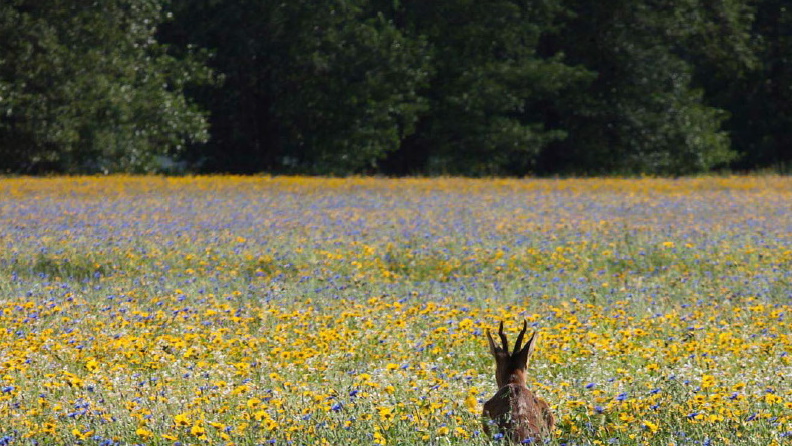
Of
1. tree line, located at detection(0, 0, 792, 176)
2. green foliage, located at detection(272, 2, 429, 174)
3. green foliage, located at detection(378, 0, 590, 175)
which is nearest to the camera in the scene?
tree line, located at detection(0, 0, 792, 176)

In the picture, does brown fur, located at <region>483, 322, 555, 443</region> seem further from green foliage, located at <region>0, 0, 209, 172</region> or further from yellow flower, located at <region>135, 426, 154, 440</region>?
green foliage, located at <region>0, 0, 209, 172</region>

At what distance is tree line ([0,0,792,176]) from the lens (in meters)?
29.1

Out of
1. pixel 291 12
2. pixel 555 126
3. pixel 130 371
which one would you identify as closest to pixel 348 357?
pixel 130 371

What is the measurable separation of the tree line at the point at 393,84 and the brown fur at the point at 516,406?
24719mm

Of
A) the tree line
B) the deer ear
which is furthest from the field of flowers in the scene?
the tree line

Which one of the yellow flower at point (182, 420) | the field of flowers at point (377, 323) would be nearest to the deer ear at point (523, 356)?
the field of flowers at point (377, 323)

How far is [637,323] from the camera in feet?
24.3

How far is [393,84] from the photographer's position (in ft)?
108

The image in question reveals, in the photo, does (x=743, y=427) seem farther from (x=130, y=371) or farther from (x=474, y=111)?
(x=474, y=111)

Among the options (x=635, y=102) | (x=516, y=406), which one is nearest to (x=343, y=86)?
(x=635, y=102)

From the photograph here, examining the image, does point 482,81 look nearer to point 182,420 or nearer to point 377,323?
point 377,323

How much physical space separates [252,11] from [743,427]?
1196 inches

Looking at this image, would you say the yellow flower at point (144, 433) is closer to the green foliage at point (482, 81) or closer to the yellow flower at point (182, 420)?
the yellow flower at point (182, 420)

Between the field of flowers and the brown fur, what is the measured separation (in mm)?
170
